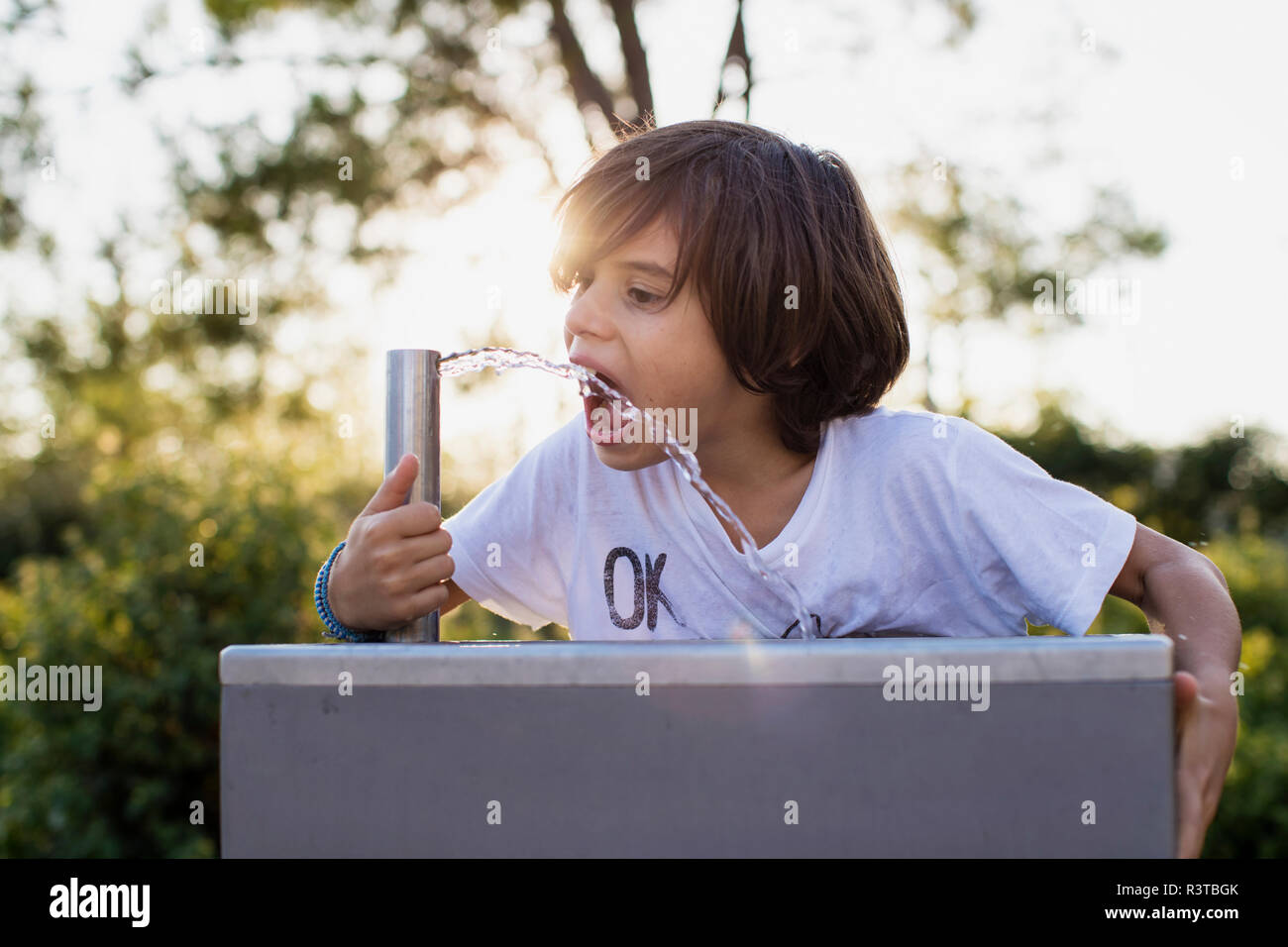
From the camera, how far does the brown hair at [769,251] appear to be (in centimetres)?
173

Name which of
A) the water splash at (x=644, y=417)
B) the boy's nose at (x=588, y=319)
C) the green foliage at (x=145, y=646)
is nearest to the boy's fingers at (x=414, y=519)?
the water splash at (x=644, y=417)

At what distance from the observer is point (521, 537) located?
192cm

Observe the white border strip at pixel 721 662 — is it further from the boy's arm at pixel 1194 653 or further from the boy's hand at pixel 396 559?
the boy's hand at pixel 396 559

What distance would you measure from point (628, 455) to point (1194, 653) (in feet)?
2.54

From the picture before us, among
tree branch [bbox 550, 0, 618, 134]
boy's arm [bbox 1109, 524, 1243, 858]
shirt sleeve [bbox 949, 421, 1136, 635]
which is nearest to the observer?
boy's arm [bbox 1109, 524, 1243, 858]

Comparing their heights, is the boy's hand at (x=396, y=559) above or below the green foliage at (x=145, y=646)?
above

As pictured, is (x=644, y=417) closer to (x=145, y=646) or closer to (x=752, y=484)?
(x=752, y=484)

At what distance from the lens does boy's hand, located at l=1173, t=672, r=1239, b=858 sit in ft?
3.51

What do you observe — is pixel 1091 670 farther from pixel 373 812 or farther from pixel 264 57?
pixel 264 57

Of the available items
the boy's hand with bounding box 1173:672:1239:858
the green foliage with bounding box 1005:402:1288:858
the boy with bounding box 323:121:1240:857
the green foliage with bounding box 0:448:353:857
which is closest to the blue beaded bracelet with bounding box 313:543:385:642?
the boy with bounding box 323:121:1240:857

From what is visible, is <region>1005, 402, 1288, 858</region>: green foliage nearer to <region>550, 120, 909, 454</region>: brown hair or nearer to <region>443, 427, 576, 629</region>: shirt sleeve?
<region>550, 120, 909, 454</region>: brown hair

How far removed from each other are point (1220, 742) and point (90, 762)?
131 inches

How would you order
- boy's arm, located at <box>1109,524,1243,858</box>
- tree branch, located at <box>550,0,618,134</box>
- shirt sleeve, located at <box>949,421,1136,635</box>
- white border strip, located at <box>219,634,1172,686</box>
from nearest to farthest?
white border strip, located at <box>219,634,1172,686</box>, boy's arm, located at <box>1109,524,1243,858</box>, shirt sleeve, located at <box>949,421,1136,635</box>, tree branch, located at <box>550,0,618,134</box>
